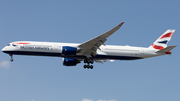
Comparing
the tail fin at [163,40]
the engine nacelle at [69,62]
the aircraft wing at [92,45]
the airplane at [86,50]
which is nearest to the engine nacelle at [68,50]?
the airplane at [86,50]

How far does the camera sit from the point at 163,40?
1581 inches

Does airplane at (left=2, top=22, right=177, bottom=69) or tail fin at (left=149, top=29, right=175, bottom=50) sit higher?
tail fin at (left=149, top=29, right=175, bottom=50)

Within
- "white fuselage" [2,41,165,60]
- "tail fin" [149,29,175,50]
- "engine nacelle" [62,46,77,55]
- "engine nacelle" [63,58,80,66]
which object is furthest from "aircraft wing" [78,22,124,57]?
"tail fin" [149,29,175,50]

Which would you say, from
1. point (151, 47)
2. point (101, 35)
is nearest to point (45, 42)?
point (101, 35)

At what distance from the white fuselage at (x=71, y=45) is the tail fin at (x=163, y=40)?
155 centimetres

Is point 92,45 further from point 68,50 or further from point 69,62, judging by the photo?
point 69,62

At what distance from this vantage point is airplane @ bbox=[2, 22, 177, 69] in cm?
3481

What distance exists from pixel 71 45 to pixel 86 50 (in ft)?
7.53

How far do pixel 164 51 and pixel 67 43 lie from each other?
14.1 meters

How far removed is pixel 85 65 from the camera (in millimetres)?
38688

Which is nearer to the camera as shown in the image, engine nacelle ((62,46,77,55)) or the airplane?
engine nacelle ((62,46,77,55))

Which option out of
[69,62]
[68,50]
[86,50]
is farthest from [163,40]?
[68,50]

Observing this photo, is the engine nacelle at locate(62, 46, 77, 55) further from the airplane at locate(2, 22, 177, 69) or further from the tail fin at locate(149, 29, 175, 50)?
the tail fin at locate(149, 29, 175, 50)

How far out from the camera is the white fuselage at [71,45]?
3531 cm
